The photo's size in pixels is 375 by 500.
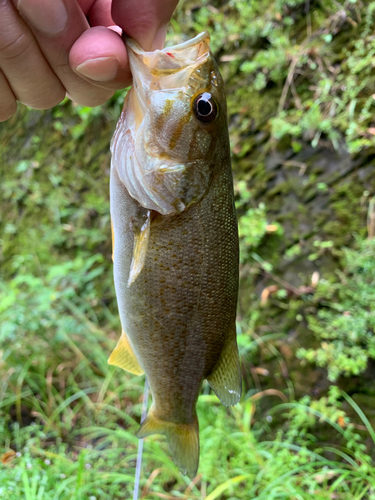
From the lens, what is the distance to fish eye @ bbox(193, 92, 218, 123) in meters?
0.92

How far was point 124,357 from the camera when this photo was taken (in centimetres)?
118

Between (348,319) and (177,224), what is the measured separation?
138cm

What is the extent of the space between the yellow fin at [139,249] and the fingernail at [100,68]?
1.22 ft

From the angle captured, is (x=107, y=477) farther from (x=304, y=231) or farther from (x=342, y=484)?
(x=304, y=231)

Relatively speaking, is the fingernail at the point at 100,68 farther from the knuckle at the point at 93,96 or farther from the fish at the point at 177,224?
the knuckle at the point at 93,96

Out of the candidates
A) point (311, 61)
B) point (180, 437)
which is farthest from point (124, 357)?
point (311, 61)

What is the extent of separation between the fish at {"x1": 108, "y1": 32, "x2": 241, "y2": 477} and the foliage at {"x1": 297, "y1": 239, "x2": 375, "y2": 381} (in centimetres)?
110

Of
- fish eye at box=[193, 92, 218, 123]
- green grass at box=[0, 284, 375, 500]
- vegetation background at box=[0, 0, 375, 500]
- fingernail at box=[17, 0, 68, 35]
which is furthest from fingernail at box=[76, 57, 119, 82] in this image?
green grass at box=[0, 284, 375, 500]

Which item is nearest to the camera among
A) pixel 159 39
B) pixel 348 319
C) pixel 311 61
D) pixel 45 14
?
pixel 45 14

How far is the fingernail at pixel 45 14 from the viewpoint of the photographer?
777 mm

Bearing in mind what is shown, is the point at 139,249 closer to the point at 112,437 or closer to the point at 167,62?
the point at 167,62

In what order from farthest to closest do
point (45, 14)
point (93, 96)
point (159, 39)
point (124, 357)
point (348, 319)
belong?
point (348, 319), point (124, 357), point (93, 96), point (159, 39), point (45, 14)

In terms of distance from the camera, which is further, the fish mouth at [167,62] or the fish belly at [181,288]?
the fish belly at [181,288]

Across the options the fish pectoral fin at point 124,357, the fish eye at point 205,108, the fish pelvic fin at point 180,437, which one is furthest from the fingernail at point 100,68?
the fish pelvic fin at point 180,437
